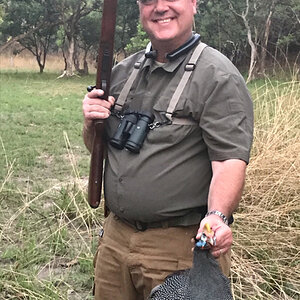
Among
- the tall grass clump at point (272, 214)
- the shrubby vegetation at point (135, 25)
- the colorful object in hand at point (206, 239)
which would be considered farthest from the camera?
the shrubby vegetation at point (135, 25)

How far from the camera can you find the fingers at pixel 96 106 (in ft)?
7.32

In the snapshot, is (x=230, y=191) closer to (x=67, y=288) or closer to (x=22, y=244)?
(x=67, y=288)

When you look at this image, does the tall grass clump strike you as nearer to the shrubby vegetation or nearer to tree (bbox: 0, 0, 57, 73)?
the shrubby vegetation

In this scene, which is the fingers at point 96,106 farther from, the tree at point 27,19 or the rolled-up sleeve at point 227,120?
the tree at point 27,19

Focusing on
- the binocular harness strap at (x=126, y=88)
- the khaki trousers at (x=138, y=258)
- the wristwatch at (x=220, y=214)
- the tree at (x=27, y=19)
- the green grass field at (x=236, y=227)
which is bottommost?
the tree at (x=27, y=19)

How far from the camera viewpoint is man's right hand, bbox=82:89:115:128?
2.23m

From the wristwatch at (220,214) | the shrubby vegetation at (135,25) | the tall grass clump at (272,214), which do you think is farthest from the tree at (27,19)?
the wristwatch at (220,214)

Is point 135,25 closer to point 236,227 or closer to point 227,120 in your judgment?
point 236,227

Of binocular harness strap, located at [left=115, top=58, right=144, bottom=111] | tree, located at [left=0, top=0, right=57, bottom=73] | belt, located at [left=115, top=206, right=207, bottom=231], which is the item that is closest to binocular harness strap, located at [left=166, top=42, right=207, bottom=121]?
binocular harness strap, located at [left=115, top=58, right=144, bottom=111]

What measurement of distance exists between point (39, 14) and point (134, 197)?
2798 cm

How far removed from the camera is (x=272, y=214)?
4.44 metres

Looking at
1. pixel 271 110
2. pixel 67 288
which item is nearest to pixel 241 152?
pixel 67 288

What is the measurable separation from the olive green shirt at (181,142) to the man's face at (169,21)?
3.2 inches

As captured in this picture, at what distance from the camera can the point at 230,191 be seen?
1974 millimetres
